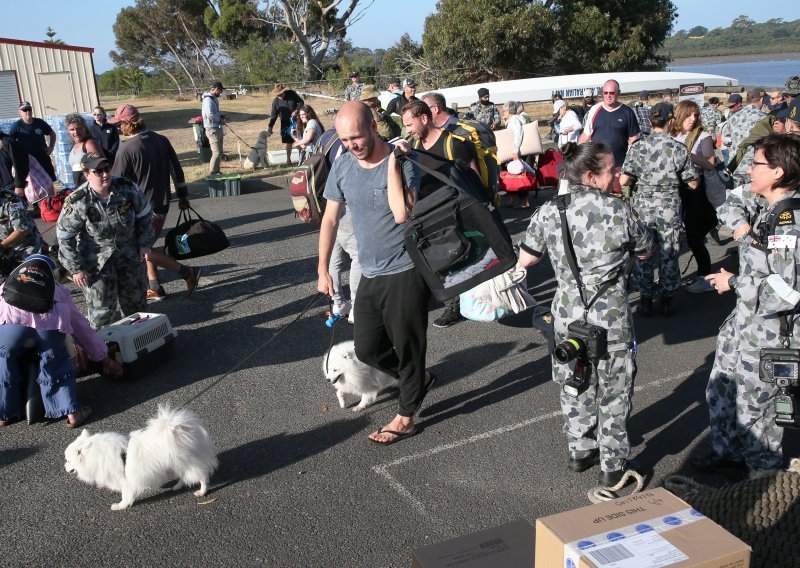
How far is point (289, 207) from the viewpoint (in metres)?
Result: 12.6

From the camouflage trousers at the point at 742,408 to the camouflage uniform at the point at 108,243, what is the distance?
15.4 ft

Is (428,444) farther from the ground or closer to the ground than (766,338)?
closer to the ground

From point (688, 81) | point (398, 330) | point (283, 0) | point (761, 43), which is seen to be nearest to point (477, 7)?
point (688, 81)

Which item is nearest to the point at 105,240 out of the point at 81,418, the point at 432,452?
the point at 81,418

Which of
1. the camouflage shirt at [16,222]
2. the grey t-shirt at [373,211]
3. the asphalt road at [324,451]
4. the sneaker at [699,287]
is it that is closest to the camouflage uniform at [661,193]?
the asphalt road at [324,451]

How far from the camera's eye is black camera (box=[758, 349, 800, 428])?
11.2 ft

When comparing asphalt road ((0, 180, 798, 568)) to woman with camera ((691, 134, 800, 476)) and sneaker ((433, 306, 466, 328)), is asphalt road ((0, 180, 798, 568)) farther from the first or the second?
woman with camera ((691, 134, 800, 476))

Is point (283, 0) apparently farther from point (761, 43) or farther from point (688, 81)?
point (761, 43)

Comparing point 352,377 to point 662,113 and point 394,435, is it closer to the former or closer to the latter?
point 394,435

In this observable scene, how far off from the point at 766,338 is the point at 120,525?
3.64 metres

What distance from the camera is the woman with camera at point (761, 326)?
3420 millimetres

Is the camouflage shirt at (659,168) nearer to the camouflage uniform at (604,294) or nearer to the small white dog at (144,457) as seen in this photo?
the camouflage uniform at (604,294)

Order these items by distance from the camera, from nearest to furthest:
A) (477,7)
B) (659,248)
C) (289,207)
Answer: (659,248)
(289,207)
(477,7)

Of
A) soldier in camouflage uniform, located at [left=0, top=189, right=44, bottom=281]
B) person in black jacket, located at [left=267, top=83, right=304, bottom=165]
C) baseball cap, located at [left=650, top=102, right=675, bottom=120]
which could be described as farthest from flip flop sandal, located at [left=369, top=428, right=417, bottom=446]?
person in black jacket, located at [left=267, top=83, right=304, bottom=165]
